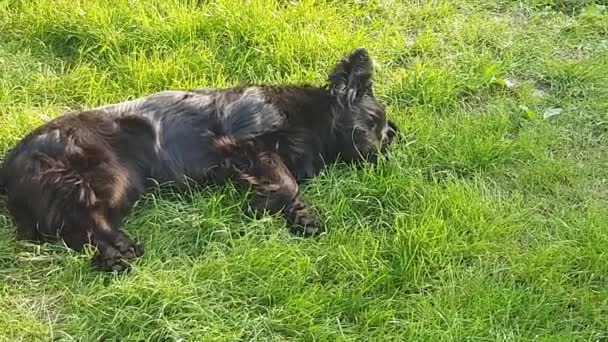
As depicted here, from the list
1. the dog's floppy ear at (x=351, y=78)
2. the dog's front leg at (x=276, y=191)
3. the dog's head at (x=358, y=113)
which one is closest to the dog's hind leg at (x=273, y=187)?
the dog's front leg at (x=276, y=191)

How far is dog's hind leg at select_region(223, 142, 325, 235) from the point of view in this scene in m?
4.02

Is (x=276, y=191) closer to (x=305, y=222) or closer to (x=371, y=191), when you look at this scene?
(x=305, y=222)

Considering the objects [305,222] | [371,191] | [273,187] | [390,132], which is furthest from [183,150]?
[390,132]

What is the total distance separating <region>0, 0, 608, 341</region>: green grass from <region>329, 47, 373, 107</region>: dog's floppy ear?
1.12 feet

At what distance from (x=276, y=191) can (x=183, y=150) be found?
0.49 metres

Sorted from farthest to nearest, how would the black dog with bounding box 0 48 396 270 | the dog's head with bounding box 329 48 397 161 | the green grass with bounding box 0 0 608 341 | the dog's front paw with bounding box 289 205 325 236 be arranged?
1. the dog's head with bounding box 329 48 397 161
2. the dog's front paw with bounding box 289 205 325 236
3. the black dog with bounding box 0 48 396 270
4. the green grass with bounding box 0 0 608 341

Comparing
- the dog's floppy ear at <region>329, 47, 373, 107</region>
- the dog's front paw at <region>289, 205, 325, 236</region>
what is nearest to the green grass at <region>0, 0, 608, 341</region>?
the dog's front paw at <region>289, 205, 325, 236</region>

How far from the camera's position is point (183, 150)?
414cm

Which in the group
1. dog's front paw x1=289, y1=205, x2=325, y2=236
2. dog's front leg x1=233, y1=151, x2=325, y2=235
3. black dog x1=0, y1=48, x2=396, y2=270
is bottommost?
dog's front paw x1=289, y1=205, x2=325, y2=236

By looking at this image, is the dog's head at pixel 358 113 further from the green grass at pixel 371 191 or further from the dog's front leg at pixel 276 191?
the dog's front leg at pixel 276 191

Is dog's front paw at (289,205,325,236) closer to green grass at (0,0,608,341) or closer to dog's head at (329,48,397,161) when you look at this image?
green grass at (0,0,608,341)

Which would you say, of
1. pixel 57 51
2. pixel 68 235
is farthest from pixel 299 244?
pixel 57 51

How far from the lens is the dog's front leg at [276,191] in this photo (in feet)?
13.2

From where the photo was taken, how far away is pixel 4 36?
212 inches
